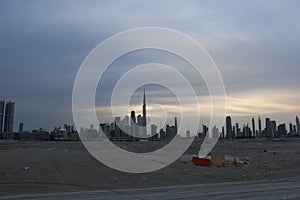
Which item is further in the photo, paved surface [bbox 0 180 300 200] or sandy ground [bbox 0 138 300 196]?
sandy ground [bbox 0 138 300 196]

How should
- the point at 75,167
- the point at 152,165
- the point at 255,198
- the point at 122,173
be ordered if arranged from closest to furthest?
the point at 255,198
the point at 122,173
the point at 75,167
the point at 152,165

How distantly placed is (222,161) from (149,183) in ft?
32.0

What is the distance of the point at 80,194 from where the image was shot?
12.6 meters

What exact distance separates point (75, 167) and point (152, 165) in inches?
214

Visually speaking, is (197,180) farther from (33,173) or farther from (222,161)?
(33,173)

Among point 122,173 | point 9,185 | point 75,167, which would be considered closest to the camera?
point 9,185

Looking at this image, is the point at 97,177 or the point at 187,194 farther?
the point at 97,177

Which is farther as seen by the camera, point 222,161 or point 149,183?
point 222,161

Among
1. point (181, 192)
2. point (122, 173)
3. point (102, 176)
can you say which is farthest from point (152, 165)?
point (181, 192)

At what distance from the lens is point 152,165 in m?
23.2

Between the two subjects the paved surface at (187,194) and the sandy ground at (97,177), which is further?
the sandy ground at (97,177)

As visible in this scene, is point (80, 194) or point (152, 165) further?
point (152, 165)

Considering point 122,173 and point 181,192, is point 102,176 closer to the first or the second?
point 122,173

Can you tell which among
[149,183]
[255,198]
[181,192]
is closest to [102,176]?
[149,183]
